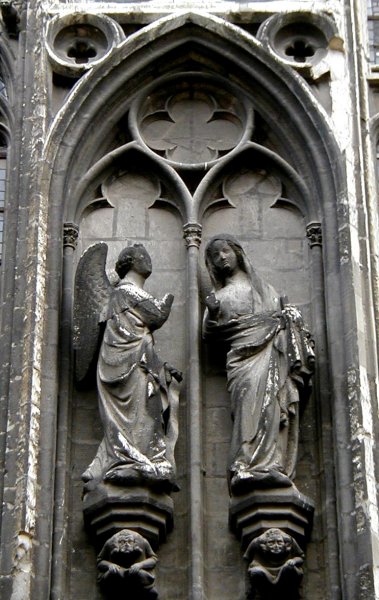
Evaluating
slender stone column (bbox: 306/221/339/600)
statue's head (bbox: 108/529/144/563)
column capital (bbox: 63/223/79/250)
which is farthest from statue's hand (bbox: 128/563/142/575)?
column capital (bbox: 63/223/79/250)

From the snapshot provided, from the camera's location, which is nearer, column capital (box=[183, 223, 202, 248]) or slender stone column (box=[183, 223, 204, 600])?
slender stone column (box=[183, 223, 204, 600])

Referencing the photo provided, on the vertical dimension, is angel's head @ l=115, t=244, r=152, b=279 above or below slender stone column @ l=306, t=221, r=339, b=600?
above

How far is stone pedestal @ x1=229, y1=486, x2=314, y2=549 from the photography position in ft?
52.0

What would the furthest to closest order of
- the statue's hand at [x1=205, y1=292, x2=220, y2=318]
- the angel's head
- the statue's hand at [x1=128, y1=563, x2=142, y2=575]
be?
the angel's head
the statue's hand at [x1=205, y1=292, x2=220, y2=318]
the statue's hand at [x1=128, y1=563, x2=142, y2=575]

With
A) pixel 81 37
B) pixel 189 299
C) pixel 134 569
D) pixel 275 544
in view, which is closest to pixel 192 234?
pixel 189 299

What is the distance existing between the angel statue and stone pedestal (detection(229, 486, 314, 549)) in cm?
53

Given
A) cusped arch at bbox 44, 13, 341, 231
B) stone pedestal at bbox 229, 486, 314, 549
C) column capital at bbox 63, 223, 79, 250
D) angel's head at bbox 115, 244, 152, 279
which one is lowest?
stone pedestal at bbox 229, 486, 314, 549

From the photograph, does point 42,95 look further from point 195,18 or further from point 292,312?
point 292,312

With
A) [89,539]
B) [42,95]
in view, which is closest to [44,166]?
[42,95]

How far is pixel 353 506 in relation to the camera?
16.0 meters

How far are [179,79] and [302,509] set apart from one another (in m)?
4.26

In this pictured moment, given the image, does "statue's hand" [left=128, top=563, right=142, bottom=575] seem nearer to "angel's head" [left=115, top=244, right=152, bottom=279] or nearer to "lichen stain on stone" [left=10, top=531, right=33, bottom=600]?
"lichen stain on stone" [left=10, top=531, right=33, bottom=600]

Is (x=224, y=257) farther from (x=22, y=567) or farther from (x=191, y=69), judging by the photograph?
(x=22, y=567)

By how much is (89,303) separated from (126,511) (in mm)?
1779
